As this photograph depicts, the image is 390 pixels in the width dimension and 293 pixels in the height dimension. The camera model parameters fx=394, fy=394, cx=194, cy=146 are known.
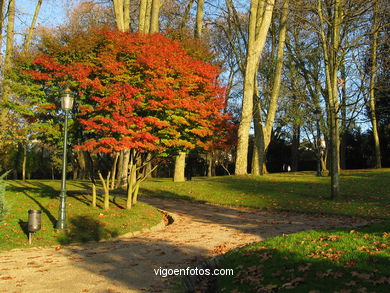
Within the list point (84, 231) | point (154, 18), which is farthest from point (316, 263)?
point (154, 18)

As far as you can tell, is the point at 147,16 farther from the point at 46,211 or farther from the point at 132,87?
the point at 46,211

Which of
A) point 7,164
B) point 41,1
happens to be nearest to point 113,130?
point 41,1

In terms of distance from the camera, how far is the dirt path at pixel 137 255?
21.4 ft

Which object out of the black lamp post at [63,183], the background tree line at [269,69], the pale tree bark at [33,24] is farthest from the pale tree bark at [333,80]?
the pale tree bark at [33,24]

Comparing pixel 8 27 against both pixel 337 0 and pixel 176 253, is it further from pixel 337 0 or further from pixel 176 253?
pixel 176 253

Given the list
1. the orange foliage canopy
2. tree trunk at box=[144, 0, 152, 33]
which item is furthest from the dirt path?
tree trunk at box=[144, 0, 152, 33]

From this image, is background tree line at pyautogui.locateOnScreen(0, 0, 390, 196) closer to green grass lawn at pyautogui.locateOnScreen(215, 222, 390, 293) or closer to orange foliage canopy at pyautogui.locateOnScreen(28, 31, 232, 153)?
orange foliage canopy at pyautogui.locateOnScreen(28, 31, 232, 153)

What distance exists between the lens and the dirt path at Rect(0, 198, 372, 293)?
6.53 m

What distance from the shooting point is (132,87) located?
13.3 m

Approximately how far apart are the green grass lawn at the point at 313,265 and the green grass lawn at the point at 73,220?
5495 millimetres

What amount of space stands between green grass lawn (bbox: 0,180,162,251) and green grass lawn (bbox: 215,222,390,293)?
5.49 m

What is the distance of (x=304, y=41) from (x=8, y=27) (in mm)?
21664

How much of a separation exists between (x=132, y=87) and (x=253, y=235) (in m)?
6.28

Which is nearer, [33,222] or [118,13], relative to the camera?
[33,222]
